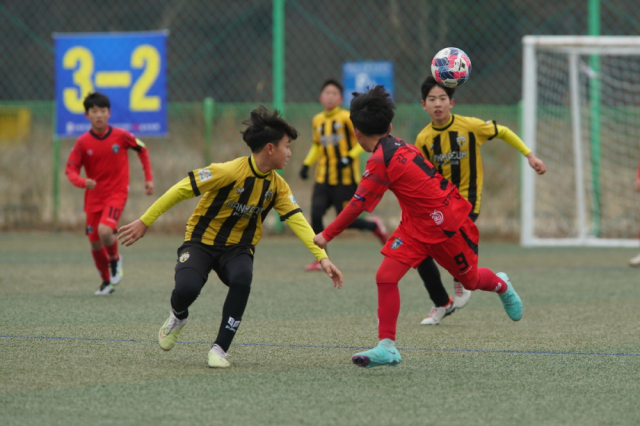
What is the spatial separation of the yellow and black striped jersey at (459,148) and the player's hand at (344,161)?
317 cm

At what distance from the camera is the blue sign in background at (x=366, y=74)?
12.8 metres

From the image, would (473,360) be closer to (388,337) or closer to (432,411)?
(388,337)

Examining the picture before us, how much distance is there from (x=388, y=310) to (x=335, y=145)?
16.9 ft

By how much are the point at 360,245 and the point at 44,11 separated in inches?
491

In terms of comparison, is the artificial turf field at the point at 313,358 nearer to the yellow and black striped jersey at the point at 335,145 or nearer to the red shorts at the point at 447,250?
the red shorts at the point at 447,250

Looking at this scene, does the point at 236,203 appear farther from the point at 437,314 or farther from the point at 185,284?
the point at 437,314

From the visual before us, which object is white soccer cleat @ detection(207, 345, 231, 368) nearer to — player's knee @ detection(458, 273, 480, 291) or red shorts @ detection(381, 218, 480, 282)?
red shorts @ detection(381, 218, 480, 282)

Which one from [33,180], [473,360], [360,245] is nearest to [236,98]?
[33,180]

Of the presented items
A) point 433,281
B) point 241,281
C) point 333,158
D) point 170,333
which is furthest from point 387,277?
point 333,158

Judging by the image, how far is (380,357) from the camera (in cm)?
432

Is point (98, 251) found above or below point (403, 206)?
below

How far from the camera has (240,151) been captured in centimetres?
1365

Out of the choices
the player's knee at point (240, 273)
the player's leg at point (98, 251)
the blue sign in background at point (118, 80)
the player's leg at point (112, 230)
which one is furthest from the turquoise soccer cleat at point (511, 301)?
the blue sign in background at point (118, 80)

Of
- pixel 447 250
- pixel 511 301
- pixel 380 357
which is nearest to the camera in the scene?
pixel 380 357
